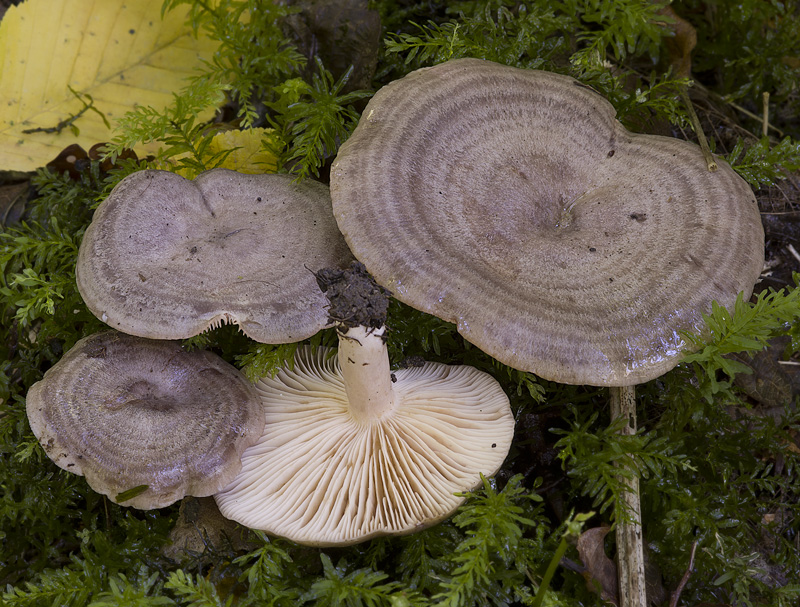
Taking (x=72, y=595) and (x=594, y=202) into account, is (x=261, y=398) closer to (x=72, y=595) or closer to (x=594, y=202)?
(x=72, y=595)

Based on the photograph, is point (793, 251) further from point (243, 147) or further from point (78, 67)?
point (78, 67)

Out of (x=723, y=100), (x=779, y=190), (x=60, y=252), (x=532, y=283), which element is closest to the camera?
(x=532, y=283)

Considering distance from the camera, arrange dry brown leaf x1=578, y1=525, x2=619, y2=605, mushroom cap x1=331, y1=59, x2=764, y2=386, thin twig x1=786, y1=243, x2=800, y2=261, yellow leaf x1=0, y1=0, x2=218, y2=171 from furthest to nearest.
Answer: yellow leaf x1=0, y1=0, x2=218, y2=171, thin twig x1=786, y1=243, x2=800, y2=261, dry brown leaf x1=578, y1=525, x2=619, y2=605, mushroom cap x1=331, y1=59, x2=764, y2=386

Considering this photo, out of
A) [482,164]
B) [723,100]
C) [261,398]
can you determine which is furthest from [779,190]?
[261,398]

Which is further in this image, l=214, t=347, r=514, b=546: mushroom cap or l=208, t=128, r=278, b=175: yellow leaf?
l=208, t=128, r=278, b=175: yellow leaf

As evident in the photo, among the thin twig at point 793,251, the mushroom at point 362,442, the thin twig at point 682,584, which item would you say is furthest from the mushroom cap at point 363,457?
the thin twig at point 793,251

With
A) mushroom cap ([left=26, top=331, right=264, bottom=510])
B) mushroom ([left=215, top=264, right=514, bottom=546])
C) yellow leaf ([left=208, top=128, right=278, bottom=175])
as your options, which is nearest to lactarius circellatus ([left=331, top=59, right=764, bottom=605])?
mushroom ([left=215, top=264, right=514, bottom=546])

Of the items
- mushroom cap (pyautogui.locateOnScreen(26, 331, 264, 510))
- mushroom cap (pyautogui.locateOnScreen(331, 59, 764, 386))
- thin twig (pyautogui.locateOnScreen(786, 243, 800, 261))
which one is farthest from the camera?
thin twig (pyautogui.locateOnScreen(786, 243, 800, 261))

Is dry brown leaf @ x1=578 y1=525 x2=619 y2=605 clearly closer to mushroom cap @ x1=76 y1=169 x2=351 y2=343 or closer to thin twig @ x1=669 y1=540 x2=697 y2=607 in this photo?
thin twig @ x1=669 y1=540 x2=697 y2=607
